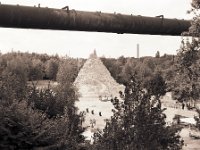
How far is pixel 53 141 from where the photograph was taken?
1351 cm

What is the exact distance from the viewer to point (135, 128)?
450 inches

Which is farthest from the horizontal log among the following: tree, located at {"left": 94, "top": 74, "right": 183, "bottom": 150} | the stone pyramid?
the stone pyramid

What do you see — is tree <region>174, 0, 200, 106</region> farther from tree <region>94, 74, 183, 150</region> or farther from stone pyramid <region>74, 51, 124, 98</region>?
stone pyramid <region>74, 51, 124, 98</region>

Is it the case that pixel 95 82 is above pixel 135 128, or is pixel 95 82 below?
below

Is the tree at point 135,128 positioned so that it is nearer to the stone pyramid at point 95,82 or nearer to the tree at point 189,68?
the tree at point 189,68

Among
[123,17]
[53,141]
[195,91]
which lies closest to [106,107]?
[195,91]

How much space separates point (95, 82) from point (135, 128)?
9023 centimetres

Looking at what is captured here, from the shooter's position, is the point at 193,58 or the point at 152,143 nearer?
the point at 152,143

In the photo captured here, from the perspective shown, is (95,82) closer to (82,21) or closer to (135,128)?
(82,21)

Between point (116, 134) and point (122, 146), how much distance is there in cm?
40

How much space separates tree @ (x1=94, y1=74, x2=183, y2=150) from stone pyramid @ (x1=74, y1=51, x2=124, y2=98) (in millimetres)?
79142

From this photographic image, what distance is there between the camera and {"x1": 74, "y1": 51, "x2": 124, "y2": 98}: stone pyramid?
9469cm

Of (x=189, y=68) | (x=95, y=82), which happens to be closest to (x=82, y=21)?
(x=189, y=68)

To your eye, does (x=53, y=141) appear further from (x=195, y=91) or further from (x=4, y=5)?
(x=195, y=91)
